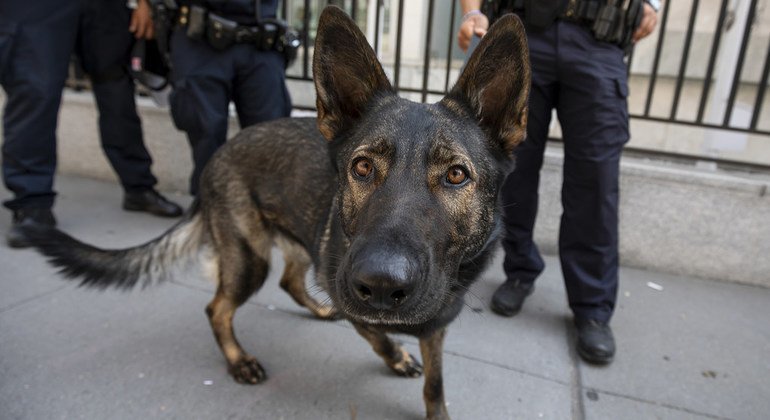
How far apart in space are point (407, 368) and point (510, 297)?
38.0 inches

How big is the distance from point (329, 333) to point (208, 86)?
184 centimetres

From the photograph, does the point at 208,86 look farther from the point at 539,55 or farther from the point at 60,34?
the point at 539,55

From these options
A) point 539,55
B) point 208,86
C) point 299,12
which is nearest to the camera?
point 539,55

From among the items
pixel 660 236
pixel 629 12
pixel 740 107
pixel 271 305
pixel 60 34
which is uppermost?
pixel 629 12

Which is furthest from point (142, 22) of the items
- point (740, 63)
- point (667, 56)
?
point (667, 56)

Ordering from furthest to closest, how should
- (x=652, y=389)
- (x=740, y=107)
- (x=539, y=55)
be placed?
(x=740, y=107) < (x=539, y=55) < (x=652, y=389)

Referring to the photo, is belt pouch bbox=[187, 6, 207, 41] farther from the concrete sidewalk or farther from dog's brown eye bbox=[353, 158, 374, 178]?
dog's brown eye bbox=[353, 158, 374, 178]

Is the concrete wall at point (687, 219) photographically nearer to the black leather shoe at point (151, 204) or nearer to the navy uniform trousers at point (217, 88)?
the navy uniform trousers at point (217, 88)

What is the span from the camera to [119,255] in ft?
8.06

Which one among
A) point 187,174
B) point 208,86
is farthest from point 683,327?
point 187,174

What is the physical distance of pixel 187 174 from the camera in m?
4.75

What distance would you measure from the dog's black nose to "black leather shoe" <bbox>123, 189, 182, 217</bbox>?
3.39m

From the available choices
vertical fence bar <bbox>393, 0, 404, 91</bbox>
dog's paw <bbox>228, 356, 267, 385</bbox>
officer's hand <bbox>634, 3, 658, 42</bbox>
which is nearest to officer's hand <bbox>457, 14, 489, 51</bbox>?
officer's hand <bbox>634, 3, 658, 42</bbox>

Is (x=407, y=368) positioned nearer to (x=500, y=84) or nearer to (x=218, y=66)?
(x=500, y=84)
